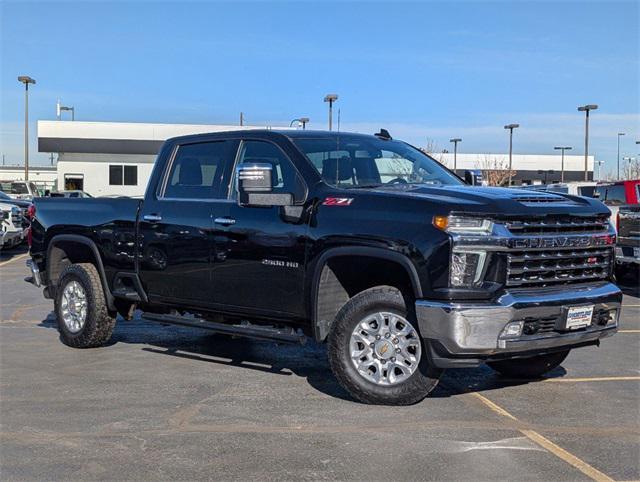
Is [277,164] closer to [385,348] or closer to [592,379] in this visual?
[385,348]

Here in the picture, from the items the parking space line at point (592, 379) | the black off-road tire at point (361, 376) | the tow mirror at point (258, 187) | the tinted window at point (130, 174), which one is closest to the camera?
the black off-road tire at point (361, 376)

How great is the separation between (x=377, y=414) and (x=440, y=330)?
83 centimetres

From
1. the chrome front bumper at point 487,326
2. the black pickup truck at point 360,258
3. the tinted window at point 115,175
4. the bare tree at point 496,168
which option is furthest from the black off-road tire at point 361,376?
the bare tree at point 496,168

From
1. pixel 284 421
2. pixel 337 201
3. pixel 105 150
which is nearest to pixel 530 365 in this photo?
pixel 337 201

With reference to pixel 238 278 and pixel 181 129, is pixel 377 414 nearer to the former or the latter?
pixel 238 278

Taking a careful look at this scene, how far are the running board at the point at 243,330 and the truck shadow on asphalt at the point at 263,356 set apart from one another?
1.77 ft

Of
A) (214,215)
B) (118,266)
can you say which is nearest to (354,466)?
(214,215)

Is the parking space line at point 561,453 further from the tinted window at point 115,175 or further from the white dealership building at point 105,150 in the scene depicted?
the tinted window at point 115,175

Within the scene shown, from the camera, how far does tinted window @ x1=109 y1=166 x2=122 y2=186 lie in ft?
146

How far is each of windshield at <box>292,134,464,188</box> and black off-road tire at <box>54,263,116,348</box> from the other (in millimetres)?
2801

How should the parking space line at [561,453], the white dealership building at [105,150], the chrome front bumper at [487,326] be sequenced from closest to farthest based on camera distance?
the parking space line at [561,453], the chrome front bumper at [487,326], the white dealership building at [105,150]

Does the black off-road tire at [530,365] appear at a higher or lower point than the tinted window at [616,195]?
lower

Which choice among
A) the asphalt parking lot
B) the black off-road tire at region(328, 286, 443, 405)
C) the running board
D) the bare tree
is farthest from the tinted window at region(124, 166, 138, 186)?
the black off-road tire at region(328, 286, 443, 405)

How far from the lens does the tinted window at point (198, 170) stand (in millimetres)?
6895
